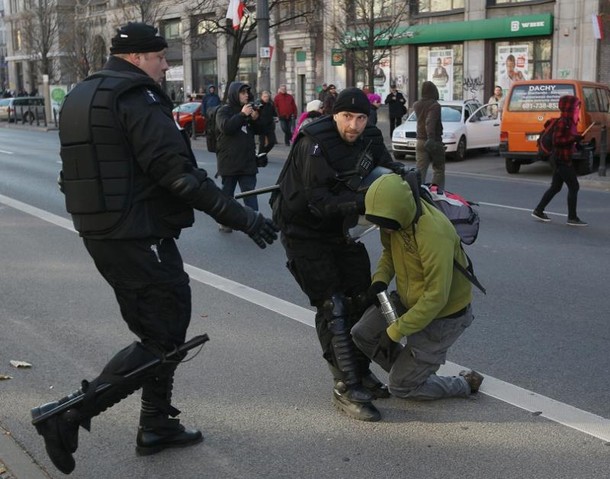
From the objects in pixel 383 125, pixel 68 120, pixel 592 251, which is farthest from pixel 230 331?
pixel 383 125

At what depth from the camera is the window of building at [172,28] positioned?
50250 millimetres

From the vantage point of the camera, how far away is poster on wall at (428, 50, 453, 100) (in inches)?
1288

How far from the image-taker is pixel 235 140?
374 inches

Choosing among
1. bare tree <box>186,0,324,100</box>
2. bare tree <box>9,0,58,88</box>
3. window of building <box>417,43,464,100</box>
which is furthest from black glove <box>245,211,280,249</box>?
bare tree <box>9,0,58,88</box>

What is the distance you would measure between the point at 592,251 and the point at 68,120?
6453mm

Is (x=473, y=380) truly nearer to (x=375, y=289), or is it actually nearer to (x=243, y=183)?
(x=375, y=289)

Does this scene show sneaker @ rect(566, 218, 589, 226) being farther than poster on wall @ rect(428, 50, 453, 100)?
No

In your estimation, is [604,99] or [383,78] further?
[383,78]

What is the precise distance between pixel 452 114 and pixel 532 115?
3709 mm

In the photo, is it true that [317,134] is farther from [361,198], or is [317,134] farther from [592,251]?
[592,251]

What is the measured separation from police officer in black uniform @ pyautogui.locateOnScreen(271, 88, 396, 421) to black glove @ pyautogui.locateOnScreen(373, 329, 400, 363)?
0.14 m

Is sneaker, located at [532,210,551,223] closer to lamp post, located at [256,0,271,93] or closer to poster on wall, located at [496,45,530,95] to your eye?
lamp post, located at [256,0,271,93]

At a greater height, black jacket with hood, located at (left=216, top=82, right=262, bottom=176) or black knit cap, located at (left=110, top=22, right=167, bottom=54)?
black knit cap, located at (left=110, top=22, right=167, bottom=54)

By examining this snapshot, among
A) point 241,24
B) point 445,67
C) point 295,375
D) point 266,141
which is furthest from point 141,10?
point 295,375
